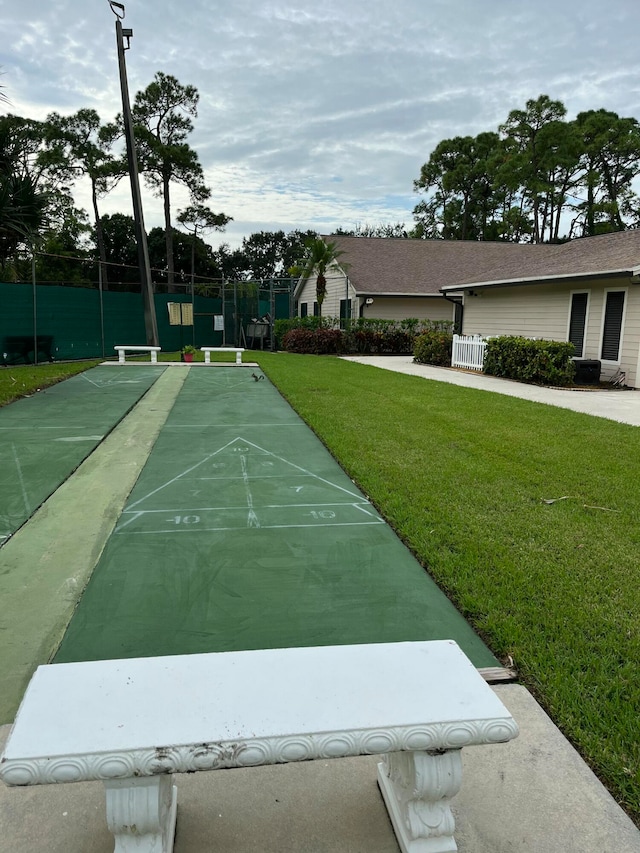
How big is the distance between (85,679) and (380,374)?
13.8 meters

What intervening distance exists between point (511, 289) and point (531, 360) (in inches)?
158

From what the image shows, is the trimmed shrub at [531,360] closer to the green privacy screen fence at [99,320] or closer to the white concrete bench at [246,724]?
the green privacy screen fence at [99,320]

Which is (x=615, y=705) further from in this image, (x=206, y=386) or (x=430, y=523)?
(x=206, y=386)

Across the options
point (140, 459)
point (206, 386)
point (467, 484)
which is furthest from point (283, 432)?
point (206, 386)

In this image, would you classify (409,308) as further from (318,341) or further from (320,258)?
(318,341)

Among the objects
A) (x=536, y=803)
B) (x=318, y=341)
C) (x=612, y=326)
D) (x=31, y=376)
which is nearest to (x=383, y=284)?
(x=318, y=341)

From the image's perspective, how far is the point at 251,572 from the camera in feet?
12.2

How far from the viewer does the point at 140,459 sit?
664cm

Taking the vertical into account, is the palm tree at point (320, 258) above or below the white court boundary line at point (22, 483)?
above

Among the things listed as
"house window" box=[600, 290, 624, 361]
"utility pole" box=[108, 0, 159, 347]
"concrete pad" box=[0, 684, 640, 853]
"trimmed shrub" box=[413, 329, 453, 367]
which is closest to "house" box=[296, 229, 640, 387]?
"house window" box=[600, 290, 624, 361]

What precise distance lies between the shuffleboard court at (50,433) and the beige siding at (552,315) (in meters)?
10.0

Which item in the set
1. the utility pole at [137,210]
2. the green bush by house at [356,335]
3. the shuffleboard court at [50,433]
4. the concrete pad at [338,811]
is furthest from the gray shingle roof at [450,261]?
the concrete pad at [338,811]

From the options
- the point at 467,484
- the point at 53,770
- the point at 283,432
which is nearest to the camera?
the point at 53,770

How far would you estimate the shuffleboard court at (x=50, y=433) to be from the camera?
5367 millimetres
